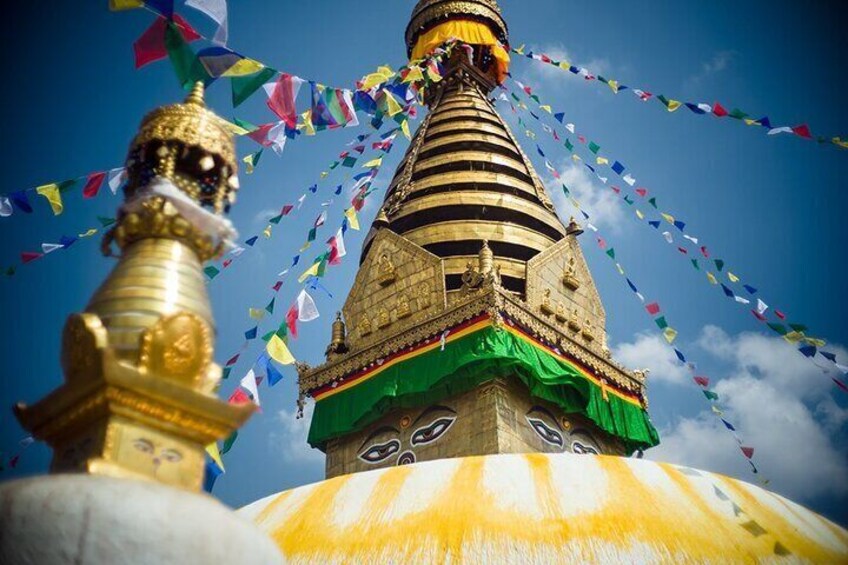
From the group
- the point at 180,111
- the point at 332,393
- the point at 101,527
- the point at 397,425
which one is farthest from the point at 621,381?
the point at 101,527

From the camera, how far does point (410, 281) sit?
12789mm

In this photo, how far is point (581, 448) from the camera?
38.3 feet

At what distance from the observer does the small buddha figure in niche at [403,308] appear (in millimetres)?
12430

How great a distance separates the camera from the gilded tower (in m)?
11.0

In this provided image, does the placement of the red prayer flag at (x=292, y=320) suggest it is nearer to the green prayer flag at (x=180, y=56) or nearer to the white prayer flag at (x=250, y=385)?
the white prayer flag at (x=250, y=385)

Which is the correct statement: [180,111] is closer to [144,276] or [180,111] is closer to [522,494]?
[144,276]

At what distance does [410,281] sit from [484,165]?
3.74m

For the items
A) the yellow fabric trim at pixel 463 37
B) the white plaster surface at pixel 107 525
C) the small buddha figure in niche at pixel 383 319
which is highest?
the yellow fabric trim at pixel 463 37

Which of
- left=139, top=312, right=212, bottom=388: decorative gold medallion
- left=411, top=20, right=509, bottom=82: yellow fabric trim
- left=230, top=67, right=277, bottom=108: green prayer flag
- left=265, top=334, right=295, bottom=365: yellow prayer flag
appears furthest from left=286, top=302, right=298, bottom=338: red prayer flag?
left=411, top=20, right=509, bottom=82: yellow fabric trim

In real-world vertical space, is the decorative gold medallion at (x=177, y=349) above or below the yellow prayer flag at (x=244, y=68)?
below

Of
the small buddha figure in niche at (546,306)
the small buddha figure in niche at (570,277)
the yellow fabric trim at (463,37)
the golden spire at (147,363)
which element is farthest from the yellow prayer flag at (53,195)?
the yellow fabric trim at (463,37)

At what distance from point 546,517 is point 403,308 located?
714 centimetres

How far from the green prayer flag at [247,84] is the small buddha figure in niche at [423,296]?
5871mm

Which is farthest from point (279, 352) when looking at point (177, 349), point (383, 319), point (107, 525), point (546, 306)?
point (107, 525)
